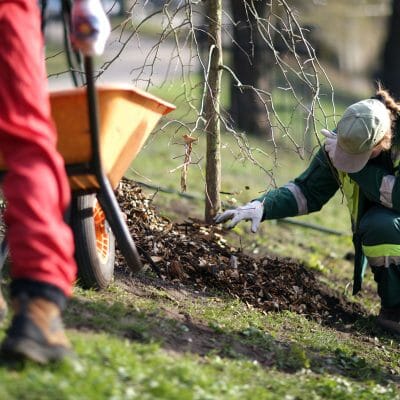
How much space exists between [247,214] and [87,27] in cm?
242

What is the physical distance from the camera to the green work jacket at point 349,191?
18.8 ft

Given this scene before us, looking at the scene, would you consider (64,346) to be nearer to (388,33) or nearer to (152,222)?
(152,222)

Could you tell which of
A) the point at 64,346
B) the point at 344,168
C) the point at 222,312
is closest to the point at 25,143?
the point at 64,346

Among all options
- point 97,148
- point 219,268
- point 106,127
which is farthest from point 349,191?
point 97,148

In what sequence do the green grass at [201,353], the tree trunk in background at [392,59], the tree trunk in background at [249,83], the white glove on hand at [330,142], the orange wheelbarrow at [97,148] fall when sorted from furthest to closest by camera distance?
the tree trunk in background at [392,59], the tree trunk in background at [249,83], the white glove on hand at [330,142], the orange wheelbarrow at [97,148], the green grass at [201,353]

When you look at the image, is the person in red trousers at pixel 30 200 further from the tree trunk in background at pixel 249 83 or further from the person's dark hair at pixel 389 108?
the tree trunk in background at pixel 249 83

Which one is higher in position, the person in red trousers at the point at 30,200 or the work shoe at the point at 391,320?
the person in red trousers at the point at 30,200

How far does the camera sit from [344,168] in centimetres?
574

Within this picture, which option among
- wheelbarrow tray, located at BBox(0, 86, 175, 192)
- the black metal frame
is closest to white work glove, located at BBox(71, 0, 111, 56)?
the black metal frame

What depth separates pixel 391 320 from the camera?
594 cm

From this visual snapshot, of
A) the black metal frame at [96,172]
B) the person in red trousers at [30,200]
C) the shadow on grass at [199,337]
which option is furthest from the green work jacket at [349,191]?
the person in red trousers at [30,200]

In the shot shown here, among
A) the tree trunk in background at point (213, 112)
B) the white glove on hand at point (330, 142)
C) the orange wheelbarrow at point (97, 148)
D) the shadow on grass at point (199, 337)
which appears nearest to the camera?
the orange wheelbarrow at point (97, 148)

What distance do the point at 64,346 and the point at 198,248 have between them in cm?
272

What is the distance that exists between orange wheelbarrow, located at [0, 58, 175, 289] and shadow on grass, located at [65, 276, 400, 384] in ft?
0.90
